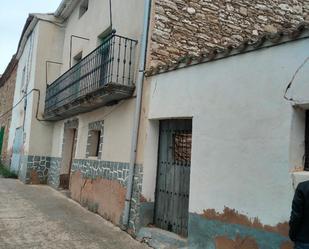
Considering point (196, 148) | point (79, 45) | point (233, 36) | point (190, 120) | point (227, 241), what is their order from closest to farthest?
point (227, 241), point (196, 148), point (190, 120), point (233, 36), point (79, 45)

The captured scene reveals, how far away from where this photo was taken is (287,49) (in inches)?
178

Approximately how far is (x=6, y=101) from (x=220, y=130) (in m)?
22.3

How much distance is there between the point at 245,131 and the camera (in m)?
4.92

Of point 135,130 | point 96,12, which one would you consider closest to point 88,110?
point 96,12

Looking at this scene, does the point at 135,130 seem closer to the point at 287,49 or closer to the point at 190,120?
the point at 190,120

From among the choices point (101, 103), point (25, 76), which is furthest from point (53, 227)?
point (25, 76)

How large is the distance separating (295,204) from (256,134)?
147 centimetres

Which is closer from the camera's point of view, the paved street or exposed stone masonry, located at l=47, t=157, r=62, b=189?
the paved street

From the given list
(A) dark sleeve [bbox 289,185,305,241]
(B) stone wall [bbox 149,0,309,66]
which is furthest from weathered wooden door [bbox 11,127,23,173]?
(A) dark sleeve [bbox 289,185,305,241]

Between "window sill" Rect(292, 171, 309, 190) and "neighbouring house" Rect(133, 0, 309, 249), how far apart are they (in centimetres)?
1

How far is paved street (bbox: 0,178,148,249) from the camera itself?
6223mm

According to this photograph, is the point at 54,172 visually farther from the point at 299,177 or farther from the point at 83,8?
the point at 299,177

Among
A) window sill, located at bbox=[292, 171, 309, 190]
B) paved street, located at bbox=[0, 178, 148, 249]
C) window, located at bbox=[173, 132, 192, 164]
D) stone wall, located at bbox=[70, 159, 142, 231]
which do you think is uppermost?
window, located at bbox=[173, 132, 192, 164]

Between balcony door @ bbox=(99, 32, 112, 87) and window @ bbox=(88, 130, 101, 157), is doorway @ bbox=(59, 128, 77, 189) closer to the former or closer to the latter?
window @ bbox=(88, 130, 101, 157)
